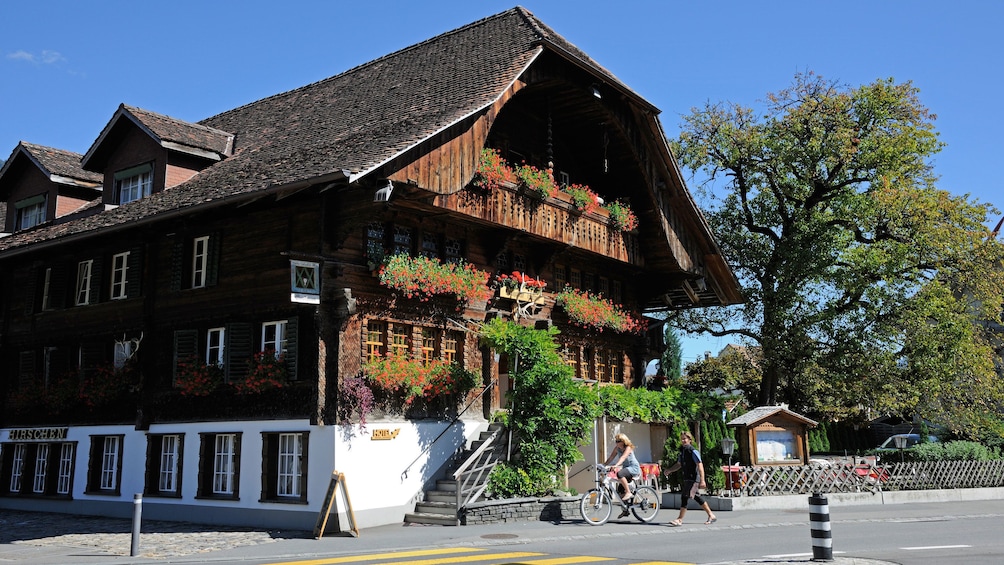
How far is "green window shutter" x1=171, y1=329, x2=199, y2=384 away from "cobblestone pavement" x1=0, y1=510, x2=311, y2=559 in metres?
3.39

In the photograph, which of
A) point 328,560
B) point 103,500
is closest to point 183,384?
point 103,500

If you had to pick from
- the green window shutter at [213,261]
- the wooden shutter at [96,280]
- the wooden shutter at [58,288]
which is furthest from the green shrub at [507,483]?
the wooden shutter at [58,288]

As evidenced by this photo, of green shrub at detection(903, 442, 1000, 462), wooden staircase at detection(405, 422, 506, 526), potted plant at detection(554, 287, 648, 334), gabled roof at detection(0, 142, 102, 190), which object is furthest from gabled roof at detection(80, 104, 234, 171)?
green shrub at detection(903, 442, 1000, 462)

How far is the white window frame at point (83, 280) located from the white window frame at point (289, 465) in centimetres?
812

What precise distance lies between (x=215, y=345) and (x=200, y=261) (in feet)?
6.66

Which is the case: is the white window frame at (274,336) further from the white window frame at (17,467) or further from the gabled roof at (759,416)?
the gabled roof at (759,416)

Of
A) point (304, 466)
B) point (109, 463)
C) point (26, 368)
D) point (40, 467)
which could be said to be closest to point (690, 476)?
point (304, 466)

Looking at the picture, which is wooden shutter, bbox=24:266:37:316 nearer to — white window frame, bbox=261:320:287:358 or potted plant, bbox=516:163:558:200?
white window frame, bbox=261:320:287:358

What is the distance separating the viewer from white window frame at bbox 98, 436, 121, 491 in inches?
823

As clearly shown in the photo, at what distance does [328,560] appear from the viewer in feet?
40.0

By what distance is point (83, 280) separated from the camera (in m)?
22.6

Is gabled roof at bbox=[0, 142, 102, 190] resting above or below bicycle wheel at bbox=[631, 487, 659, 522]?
above

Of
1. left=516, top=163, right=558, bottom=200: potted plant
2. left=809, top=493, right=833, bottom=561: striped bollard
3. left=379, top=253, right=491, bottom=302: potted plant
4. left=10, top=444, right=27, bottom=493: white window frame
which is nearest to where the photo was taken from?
left=809, top=493, right=833, bottom=561: striped bollard

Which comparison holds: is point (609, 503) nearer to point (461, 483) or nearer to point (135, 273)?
point (461, 483)
